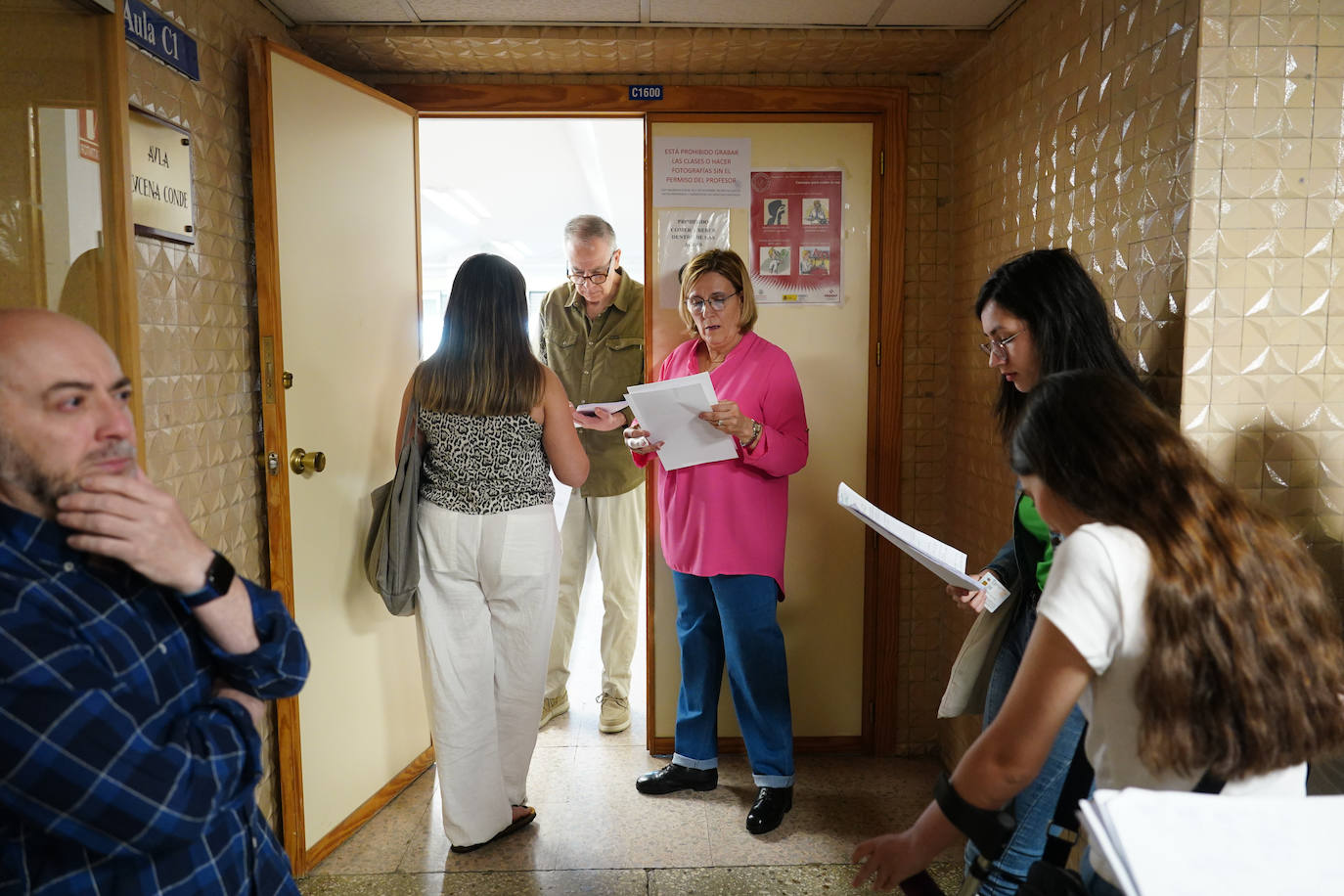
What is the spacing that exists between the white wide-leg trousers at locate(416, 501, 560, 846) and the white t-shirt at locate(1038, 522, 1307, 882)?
63.0 inches

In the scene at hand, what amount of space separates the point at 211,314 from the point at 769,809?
6.67 feet

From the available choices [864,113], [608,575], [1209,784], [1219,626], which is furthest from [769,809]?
[864,113]

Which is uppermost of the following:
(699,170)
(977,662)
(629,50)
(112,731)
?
(629,50)

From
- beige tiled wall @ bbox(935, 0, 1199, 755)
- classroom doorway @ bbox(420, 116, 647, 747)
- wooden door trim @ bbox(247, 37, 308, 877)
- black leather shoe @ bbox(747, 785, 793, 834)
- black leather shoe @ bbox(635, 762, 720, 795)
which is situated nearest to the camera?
beige tiled wall @ bbox(935, 0, 1199, 755)

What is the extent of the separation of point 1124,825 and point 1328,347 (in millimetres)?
1275

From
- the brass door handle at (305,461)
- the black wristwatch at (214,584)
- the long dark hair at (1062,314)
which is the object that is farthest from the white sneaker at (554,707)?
the black wristwatch at (214,584)

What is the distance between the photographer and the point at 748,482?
2.55 m

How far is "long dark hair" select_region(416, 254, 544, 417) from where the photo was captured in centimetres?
222

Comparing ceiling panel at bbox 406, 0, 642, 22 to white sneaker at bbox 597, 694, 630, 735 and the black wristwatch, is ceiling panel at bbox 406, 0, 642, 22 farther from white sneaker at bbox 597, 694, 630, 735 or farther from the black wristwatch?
white sneaker at bbox 597, 694, 630, 735

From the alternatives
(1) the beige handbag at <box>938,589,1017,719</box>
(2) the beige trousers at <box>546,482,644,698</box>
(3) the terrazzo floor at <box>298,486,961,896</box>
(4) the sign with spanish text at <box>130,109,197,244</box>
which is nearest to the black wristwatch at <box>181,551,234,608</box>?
(4) the sign with spanish text at <box>130,109,197,244</box>

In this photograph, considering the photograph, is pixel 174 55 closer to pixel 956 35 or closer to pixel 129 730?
pixel 129 730

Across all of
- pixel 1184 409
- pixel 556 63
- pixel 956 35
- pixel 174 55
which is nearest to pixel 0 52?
pixel 174 55

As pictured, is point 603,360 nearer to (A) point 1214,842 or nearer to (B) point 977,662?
(B) point 977,662

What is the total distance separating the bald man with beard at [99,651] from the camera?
81 centimetres
